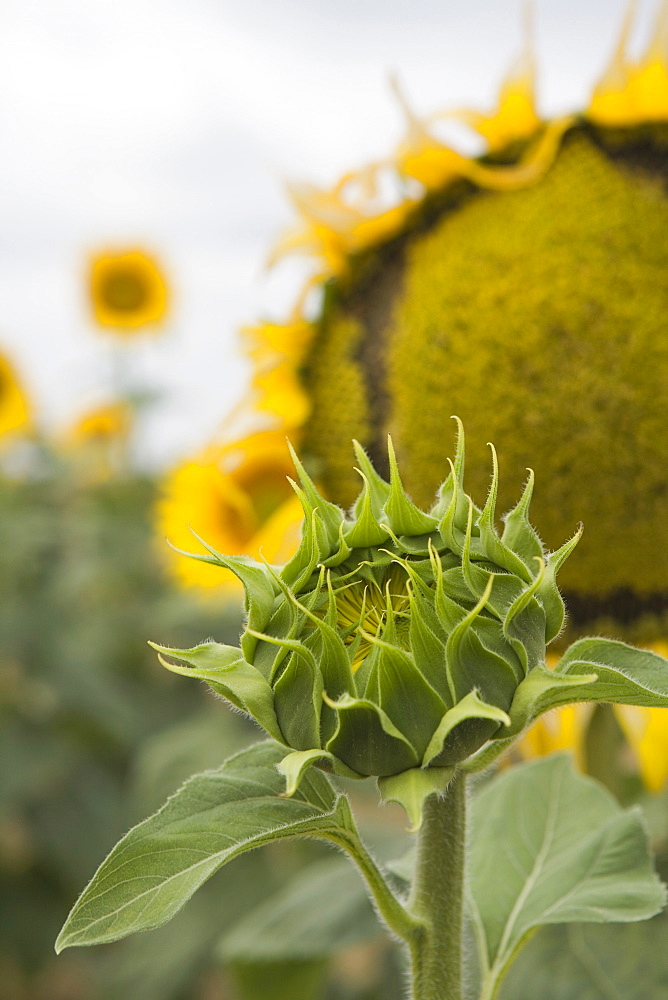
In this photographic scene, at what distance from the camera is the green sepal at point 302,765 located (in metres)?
0.40

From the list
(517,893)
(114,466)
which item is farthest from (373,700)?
(114,466)

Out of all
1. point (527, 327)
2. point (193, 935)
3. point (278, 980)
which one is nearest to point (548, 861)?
point (527, 327)

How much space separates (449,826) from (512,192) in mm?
601

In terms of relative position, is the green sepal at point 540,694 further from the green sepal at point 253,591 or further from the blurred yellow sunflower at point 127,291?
the blurred yellow sunflower at point 127,291

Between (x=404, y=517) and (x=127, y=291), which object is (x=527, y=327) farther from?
(x=127, y=291)

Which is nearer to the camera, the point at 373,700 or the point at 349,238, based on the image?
the point at 373,700

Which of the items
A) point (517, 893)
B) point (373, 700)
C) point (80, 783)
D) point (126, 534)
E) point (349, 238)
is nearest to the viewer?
point (373, 700)

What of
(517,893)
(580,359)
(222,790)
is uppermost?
(222,790)

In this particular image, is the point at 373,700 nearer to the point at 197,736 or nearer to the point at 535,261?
the point at 535,261

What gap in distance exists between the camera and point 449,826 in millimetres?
500

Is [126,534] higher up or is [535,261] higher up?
[535,261]

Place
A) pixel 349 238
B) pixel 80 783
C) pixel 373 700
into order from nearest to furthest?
1. pixel 373 700
2. pixel 349 238
3. pixel 80 783

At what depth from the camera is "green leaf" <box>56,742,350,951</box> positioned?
1.41 ft

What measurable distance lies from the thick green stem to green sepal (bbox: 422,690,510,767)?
100mm
